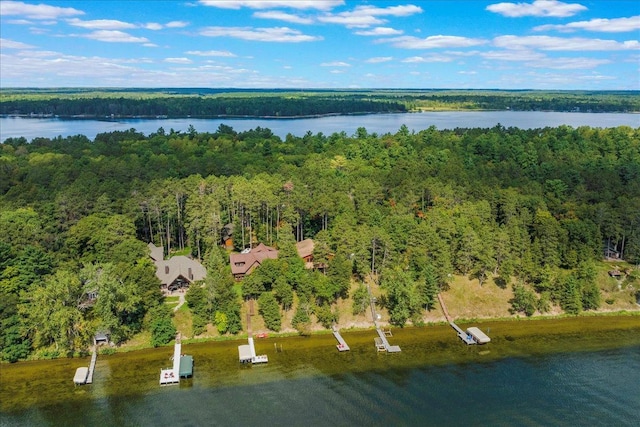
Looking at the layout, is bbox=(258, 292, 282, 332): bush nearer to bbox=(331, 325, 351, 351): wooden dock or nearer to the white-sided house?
bbox=(331, 325, 351, 351): wooden dock

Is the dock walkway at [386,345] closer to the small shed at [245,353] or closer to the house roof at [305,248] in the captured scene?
the small shed at [245,353]

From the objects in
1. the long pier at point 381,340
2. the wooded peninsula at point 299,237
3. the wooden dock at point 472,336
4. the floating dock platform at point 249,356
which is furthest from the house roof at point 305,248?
the wooden dock at point 472,336

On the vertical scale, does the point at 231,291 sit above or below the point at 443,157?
below

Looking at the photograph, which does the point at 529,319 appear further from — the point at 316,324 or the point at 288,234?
the point at 288,234

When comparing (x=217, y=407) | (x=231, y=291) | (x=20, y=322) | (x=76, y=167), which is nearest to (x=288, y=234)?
(x=231, y=291)

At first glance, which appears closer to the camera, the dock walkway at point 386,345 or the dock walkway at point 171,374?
the dock walkway at point 171,374

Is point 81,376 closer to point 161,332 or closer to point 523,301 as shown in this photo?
point 161,332

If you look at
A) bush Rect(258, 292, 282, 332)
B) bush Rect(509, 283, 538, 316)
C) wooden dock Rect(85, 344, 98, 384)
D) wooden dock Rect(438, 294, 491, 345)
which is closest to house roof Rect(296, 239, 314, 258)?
bush Rect(258, 292, 282, 332)
